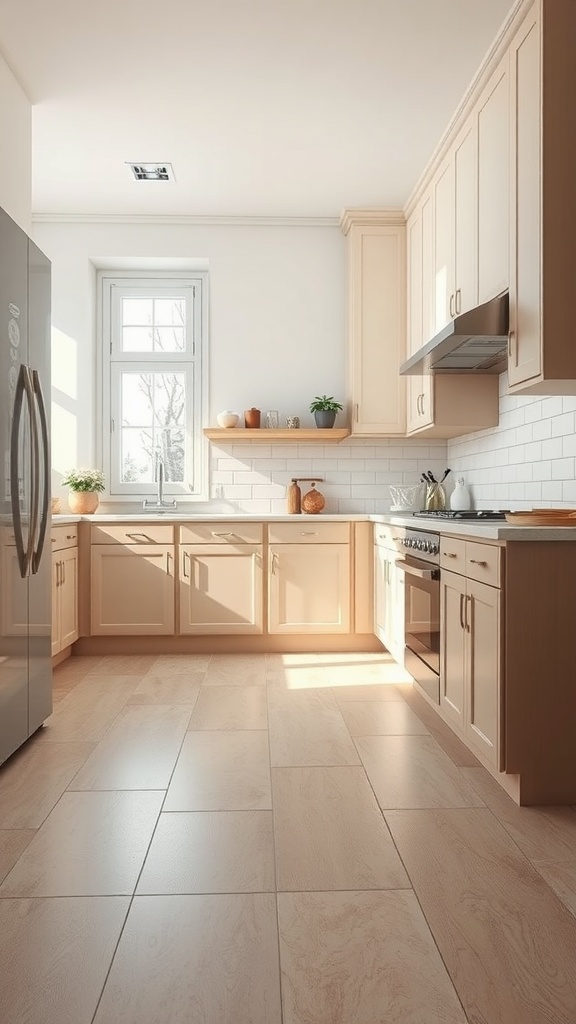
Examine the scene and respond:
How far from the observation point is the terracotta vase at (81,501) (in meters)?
5.03

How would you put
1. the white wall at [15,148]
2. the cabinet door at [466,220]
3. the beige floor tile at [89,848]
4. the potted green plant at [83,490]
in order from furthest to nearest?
the potted green plant at [83,490] → the cabinet door at [466,220] → the white wall at [15,148] → the beige floor tile at [89,848]

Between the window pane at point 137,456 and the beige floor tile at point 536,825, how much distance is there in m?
3.40

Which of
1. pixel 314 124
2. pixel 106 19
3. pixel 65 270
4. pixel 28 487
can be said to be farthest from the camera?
pixel 65 270

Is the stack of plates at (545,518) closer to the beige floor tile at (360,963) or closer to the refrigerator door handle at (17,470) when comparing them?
the beige floor tile at (360,963)

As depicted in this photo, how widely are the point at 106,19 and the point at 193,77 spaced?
1.63 feet

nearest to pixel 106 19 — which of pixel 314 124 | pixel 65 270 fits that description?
pixel 314 124

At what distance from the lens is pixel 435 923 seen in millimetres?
1729

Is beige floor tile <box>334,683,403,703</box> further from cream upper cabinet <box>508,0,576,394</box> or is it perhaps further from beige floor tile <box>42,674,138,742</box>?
cream upper cabinet <box>508,0,576,394</box>

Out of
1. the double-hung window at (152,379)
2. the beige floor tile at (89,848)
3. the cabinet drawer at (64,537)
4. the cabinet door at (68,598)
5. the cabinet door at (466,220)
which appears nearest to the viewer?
the beige floor tile at (89,848)

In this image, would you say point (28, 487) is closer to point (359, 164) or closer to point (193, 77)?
point (193, 77)

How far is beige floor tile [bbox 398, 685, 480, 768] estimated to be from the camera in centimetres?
289

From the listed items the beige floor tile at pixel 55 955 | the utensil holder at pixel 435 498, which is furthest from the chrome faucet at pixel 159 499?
the beige floor tile at pixel 55 955

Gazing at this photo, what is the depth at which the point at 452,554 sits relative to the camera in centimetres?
295

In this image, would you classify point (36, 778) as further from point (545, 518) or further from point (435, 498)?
point (435, 498)
